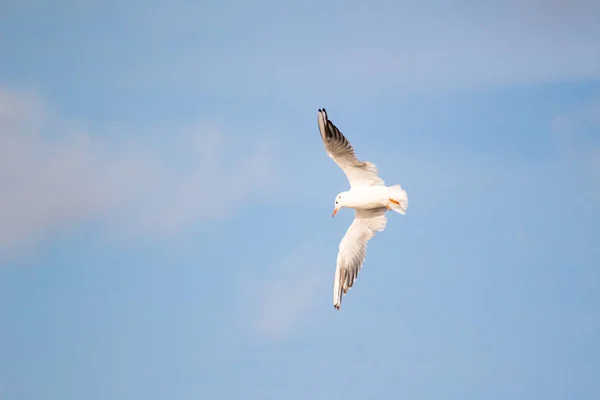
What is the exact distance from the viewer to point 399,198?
30.1 metres

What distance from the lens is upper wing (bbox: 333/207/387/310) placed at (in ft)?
104

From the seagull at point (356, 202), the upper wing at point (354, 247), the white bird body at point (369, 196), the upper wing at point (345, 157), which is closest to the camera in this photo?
the upper wing at point (345, 157)

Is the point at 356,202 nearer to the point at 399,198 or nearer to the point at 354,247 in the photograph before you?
the point at 399,198

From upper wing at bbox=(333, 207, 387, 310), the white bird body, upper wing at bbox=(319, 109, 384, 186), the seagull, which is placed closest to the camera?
upper wing at bbox=(319, 109, 384, 186)

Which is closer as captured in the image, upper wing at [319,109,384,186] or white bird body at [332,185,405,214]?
upper wing at [319,109,384,186]

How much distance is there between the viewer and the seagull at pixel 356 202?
98.2 ft

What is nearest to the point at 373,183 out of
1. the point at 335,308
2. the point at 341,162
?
the point at 341,162

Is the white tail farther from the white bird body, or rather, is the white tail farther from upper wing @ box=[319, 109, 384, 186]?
upper wing @ box=[319, 109, 384, 186]

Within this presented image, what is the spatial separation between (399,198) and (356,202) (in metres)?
1.32

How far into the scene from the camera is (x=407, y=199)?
98.7ft

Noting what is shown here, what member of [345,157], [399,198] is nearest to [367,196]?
[399,198]

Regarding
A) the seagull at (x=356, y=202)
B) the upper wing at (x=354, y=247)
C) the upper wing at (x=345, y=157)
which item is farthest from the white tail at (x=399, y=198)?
the upper wing at (x=354, y=247)

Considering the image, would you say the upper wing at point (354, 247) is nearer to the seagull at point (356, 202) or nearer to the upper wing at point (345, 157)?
the seagull at point (356, 202)

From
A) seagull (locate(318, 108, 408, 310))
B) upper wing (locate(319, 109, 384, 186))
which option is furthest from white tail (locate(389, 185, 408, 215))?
upper wing (locate(319, 109, 384, 186))
